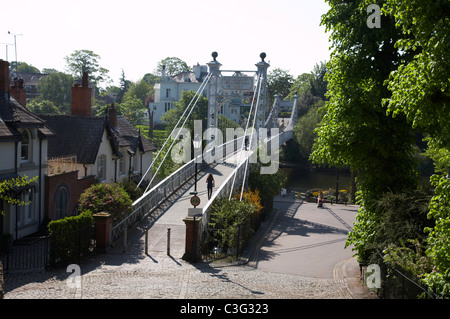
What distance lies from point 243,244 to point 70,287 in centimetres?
819

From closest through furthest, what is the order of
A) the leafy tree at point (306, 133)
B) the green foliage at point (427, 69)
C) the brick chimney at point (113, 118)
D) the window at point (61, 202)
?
the green foliage at point (427, 69), the window at point (61, 202), the brick chimney at point (113, 118), the leafy tree at point (306, 133)

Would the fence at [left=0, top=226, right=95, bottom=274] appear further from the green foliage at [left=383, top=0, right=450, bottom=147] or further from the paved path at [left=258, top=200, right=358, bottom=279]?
the green foliage at [left=383, top=0, right=450, bottom=147]

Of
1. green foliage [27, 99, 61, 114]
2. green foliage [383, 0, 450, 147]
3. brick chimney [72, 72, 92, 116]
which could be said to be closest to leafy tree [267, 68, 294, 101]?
green foliage [27, 99, 61, 114]

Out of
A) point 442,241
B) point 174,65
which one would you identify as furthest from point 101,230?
point 174,65

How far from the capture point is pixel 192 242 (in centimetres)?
1641

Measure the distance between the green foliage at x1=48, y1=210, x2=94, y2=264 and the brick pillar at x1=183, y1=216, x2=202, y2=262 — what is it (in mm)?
3297

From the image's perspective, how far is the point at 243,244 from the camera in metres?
19.3

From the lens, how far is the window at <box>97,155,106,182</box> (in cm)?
2817

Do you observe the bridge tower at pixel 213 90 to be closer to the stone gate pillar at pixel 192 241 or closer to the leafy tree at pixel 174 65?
the stone gate pillar at pixel 192 241

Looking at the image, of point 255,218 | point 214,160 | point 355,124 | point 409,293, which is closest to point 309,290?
point 409,293

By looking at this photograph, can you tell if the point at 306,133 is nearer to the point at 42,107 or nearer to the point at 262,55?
the point at 42,107

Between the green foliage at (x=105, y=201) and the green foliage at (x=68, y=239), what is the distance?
A: 5.06ft

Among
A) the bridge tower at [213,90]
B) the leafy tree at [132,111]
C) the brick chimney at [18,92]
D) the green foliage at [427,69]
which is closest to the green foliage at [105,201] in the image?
the green foliage at [427,69]

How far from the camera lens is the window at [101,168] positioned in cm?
2817
